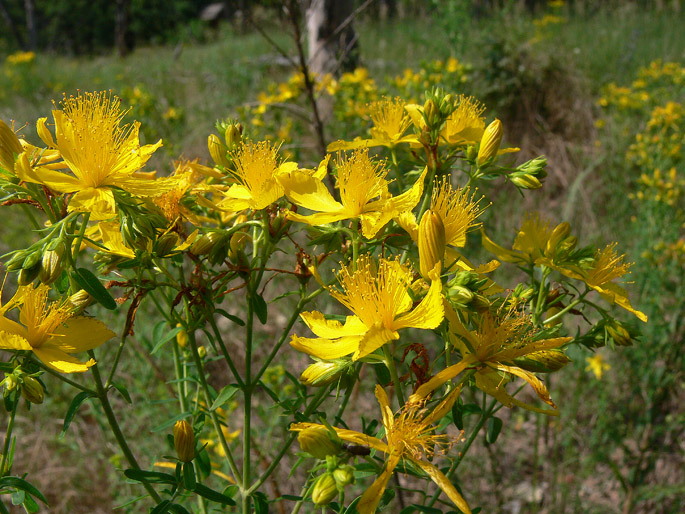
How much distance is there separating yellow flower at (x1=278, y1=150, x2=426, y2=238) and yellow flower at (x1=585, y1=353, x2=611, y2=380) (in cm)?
210

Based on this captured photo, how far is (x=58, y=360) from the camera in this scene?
94 cm

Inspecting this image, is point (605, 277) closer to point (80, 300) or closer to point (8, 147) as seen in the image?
point (80, 300)

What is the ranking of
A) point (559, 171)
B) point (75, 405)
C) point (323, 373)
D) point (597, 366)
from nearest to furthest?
point (323, 373) < point (75, 405) < point (597, 366) < point (559, 171)

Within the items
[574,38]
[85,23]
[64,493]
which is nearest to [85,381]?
[64,493]

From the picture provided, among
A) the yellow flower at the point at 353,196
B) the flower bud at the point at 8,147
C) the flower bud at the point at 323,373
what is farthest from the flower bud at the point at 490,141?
the flower bud at the point at 8,147

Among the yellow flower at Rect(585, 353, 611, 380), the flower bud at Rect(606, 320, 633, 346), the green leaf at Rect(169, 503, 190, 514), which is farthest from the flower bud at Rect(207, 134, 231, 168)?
the yellow flower at Rect(585, 353, 611, 380)

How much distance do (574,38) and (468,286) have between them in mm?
7962

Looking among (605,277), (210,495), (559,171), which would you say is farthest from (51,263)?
(559,171)

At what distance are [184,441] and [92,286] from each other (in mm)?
350

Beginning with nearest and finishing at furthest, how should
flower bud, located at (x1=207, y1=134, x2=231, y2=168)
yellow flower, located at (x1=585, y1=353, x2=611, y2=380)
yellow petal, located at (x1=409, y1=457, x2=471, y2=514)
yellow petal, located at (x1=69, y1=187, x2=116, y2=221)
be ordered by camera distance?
1. yellow petal, located at (x1=409, y1=457, x2=471, y2=514)
2. yellow petal, located at (x1=69, y1=187, x2=116, y2=221)
3. flower bud, located at (x1=207, y1=134, x2=231, y2=168)
4. yellow flower, located at (x1=585, y1=353, x2=611, y2=380)

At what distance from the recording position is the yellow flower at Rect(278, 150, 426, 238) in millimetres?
984

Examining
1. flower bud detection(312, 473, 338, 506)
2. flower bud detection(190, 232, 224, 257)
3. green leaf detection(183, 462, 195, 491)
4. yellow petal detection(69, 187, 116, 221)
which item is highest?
yellow petal detection(69, 187, 116, 221)

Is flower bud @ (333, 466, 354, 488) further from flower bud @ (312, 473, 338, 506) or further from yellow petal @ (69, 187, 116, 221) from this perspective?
yellow petal @ (69, 187, 116, 221)

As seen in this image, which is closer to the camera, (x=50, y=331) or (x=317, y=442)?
(x=317, y=442)
